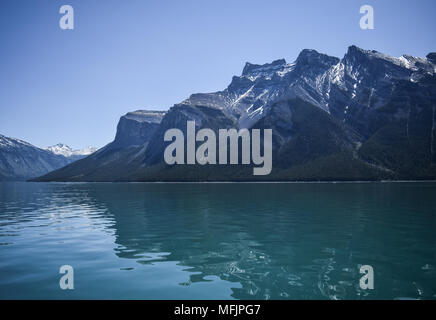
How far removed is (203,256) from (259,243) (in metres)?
8.18

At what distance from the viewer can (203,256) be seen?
2981 centimetres

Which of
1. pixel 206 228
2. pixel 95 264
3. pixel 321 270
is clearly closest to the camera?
pixel 321 270

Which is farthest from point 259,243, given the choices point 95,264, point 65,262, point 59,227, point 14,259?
point 59,227

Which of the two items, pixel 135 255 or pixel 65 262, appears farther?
pixel 135 255

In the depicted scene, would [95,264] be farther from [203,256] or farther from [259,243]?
[259,243]

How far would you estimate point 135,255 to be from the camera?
98.3 ft

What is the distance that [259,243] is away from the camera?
35438 mm
